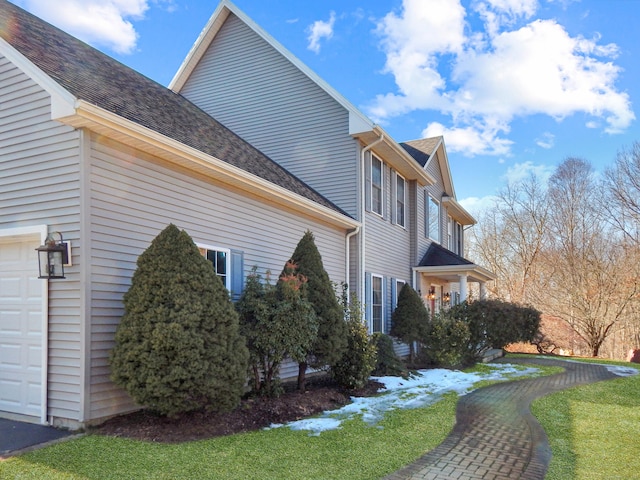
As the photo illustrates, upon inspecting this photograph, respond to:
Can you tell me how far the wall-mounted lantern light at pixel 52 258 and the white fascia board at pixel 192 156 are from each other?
1372 millimetres

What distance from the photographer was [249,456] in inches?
197

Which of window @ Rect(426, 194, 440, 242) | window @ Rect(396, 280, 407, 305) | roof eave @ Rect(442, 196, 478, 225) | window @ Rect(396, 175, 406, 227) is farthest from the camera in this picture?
roof eave @ Rect(442, 196, 478, 225)

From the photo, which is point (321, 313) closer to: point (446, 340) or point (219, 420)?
point (219, 420)

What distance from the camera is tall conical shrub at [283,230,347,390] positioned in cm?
818

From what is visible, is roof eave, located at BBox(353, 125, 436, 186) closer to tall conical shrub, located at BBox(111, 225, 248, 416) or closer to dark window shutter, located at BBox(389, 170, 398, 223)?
dark window shutter, located at BBox(389, 170, 398, 223)

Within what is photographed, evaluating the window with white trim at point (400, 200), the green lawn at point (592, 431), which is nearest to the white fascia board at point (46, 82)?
the green lawn at point (592, 431)

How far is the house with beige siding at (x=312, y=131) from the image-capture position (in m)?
11.9

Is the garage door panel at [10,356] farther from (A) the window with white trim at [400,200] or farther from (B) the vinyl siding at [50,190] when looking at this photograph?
(A) the window with white trim at [400,200]

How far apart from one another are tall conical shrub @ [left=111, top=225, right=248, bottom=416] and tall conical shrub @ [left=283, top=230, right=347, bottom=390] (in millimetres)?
2317

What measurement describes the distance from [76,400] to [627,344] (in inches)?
948

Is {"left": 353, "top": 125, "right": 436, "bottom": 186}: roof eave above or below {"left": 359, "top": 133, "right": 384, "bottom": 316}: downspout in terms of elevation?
above

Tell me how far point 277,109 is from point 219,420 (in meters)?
8.52

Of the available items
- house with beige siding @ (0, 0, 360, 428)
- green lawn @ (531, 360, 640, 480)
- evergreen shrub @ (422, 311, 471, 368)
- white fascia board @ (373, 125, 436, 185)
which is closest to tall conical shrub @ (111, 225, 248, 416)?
house with beige siding @ (0, 0, 360, 428)

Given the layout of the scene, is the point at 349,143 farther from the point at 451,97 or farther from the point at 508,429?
the point at 451,97
